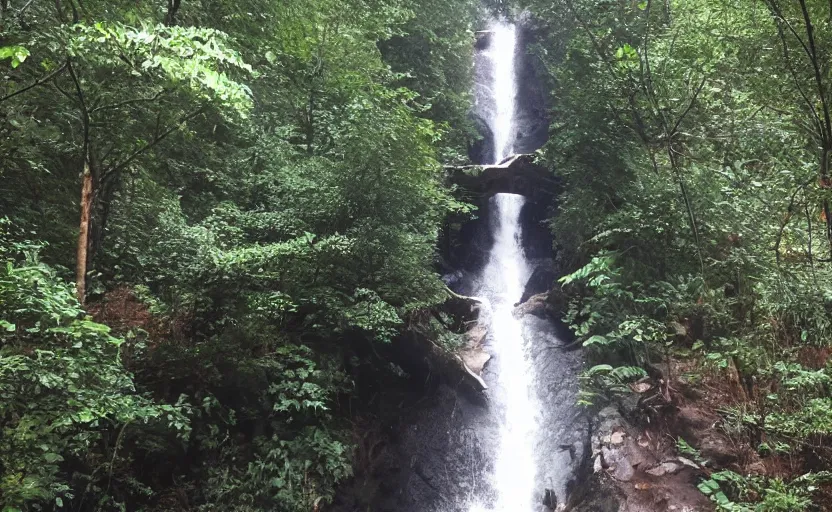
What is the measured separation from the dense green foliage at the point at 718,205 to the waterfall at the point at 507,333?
1.96 metres

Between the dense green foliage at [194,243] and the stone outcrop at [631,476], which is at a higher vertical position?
the dense green foliage at [194,243]

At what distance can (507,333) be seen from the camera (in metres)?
12.3

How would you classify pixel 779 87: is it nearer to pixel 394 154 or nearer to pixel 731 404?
pixel 731 404

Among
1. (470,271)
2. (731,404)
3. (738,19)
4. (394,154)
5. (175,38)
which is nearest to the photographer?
(175,38)

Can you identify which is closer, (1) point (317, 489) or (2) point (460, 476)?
(1) point (317, 489)

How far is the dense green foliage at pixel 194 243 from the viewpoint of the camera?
352cm

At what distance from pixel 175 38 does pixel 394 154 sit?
4785mm

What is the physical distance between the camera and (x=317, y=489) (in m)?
6.66

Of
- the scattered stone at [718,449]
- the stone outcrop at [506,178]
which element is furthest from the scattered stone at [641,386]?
the stone outcrop at [506,178]

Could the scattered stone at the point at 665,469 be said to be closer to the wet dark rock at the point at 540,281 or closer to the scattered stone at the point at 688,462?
the scattered stone at the point at 688,462

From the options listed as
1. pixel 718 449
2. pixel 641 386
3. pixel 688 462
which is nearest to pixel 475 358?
pixel 641 386

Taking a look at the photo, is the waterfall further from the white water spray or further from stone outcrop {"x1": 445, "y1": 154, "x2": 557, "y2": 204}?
stone outcrop {"x1": 445, "y1": 154, "x2": 557, "y2": 204}

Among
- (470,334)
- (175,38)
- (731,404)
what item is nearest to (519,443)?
(470,334)

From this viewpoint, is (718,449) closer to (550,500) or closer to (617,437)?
(617,437)
